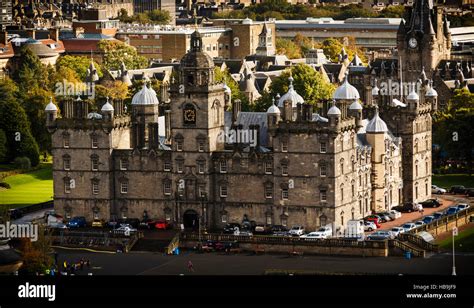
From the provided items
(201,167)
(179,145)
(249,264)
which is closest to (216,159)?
(201,167)

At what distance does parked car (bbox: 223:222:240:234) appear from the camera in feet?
493

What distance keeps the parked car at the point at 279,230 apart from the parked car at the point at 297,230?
0.42 meters

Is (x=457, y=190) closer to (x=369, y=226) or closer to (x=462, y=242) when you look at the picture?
(x=369, y=226)

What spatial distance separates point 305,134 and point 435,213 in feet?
53.9

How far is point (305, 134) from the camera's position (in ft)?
486

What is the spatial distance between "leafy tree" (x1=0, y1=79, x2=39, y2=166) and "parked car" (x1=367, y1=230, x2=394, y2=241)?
168ft

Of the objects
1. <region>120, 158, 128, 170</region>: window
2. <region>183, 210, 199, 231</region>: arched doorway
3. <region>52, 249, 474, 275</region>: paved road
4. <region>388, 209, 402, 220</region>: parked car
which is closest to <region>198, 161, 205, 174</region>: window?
<region>183, 210, 199, 231</region>: arched doorway

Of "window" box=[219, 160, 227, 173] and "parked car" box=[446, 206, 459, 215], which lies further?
"parked car" box=[446, 206, 459, 215]

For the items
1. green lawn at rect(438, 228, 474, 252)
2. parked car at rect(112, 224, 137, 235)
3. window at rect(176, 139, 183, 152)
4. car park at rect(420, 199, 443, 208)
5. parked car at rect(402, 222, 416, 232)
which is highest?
window at rect(176, 139, 183, 152)

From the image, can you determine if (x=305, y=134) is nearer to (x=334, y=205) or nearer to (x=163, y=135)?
(x=334, y=205)

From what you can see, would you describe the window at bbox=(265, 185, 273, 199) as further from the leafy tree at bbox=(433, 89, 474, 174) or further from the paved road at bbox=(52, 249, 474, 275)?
the leafy tree at bbox=(433, 89, 474, 174)

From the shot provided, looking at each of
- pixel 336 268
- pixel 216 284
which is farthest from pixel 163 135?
pixel 216 284

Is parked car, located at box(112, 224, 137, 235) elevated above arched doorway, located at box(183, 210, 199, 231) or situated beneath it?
situated beneath

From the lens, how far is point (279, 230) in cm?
14950
